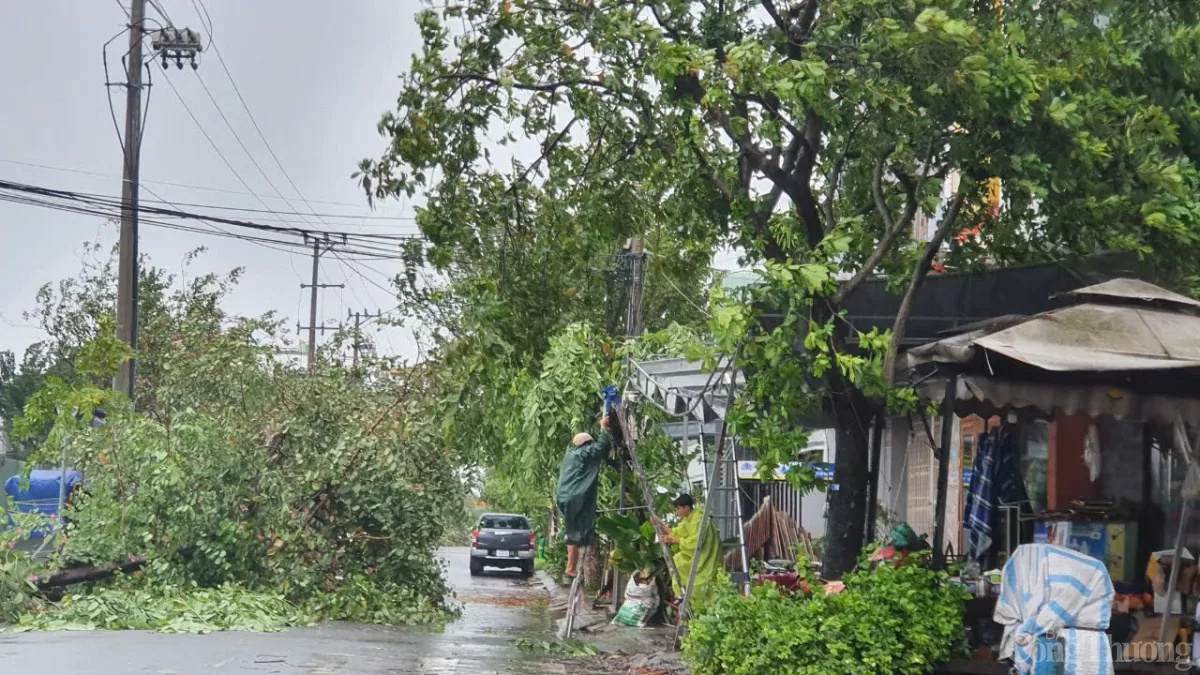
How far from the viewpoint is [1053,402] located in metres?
9.74

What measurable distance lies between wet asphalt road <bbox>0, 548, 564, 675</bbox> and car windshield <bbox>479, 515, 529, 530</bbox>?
23.0 metres

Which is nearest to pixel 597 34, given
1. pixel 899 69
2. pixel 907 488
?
pixel 899 69

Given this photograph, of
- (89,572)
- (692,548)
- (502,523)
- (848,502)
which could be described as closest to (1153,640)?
(848,502)

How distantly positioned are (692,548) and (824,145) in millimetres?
4771

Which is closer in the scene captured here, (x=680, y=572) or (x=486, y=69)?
(x=486, y=69)

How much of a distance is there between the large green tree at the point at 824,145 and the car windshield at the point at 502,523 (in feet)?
90.0

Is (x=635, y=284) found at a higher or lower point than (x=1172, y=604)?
higher

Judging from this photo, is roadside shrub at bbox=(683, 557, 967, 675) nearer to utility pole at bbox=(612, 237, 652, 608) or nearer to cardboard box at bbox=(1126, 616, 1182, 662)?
cardboard box at bbox=(1126, 616, 1182, 662)

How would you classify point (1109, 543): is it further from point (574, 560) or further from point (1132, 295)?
point (574, 560)

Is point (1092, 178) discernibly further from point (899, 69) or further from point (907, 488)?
point (907, 488)

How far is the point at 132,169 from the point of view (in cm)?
2433

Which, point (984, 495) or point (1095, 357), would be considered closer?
point (1095, 357)

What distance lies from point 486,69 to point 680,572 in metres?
6.07

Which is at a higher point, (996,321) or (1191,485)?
(996,321)
